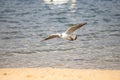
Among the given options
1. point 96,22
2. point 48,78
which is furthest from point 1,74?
point 96,22

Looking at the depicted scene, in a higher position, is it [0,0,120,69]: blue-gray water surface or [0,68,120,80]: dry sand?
[0,68,120,80]: dry sand

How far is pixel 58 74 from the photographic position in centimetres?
1523

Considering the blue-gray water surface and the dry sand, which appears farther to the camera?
the blue-gray water surface

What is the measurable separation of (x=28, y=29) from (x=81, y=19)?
9.18 m

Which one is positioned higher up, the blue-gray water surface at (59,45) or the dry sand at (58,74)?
the dry sand at (58,74)

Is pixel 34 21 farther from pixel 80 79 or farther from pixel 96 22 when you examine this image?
pixel 80 79

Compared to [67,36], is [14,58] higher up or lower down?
A: lower down

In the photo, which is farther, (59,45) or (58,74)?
(59,45)

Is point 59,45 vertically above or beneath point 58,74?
beneath

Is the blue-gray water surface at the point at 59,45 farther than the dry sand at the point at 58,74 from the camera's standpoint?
Yes

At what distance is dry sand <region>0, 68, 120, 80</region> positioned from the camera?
14.8 metres

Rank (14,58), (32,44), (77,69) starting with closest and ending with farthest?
(77,69) < (14,58) < (32,44)

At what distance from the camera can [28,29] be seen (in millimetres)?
32031

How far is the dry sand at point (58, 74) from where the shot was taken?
14820 mm
